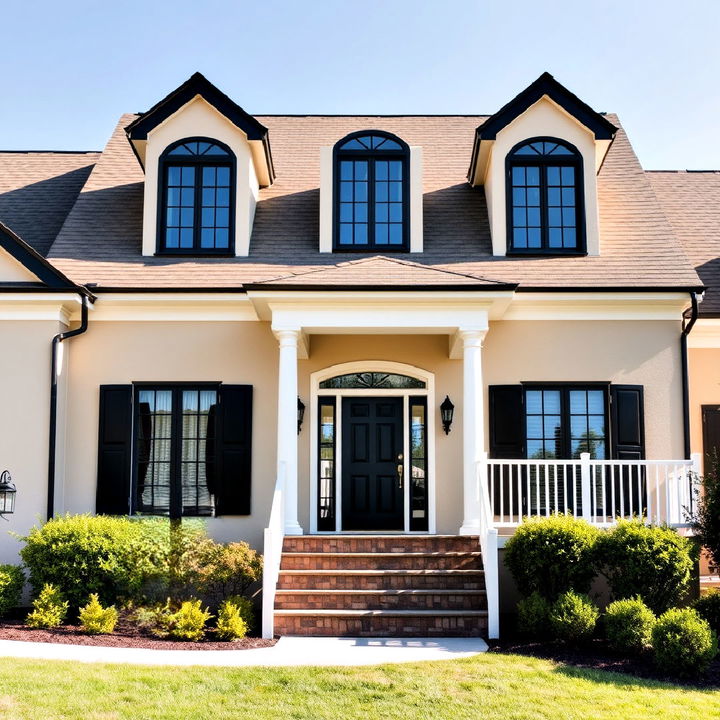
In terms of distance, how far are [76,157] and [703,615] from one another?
14.1 metres

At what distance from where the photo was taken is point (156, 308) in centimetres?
1285

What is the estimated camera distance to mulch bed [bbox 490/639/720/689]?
8219mm

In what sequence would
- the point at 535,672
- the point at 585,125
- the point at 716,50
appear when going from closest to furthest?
the point at 535,672 → the point at 716,50 → the point at 585,125

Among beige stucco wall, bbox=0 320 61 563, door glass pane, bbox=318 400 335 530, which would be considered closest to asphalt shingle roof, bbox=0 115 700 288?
beige stucco wall, bbox=0 320 61 563

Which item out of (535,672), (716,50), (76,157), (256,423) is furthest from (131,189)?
(535,672)

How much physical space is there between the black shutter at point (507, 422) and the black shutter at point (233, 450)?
3.65 m

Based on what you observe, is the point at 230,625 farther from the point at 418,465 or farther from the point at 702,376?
the point at 702,376

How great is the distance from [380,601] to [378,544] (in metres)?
0.96

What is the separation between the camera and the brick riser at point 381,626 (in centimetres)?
1011

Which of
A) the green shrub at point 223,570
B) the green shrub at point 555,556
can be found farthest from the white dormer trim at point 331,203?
the green shrub at point 555,556

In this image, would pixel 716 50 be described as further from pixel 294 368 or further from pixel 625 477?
pixel 294 368

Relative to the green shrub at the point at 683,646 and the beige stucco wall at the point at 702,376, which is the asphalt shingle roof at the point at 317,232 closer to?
the beige stucco wall at the point at 702,376

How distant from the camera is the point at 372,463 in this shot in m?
13.3

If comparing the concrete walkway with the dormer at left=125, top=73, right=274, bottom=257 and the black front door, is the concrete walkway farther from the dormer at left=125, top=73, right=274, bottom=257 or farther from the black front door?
the dormer at left=125, top=73, right=274, bottom=257
